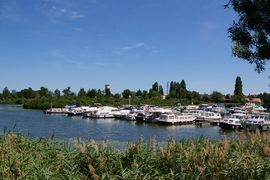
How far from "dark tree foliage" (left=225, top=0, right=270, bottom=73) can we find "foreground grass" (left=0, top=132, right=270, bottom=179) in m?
2.56

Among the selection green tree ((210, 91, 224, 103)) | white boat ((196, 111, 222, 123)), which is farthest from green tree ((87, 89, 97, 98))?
white boat ((196, 111, 222, 123))

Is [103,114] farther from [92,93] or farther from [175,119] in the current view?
[92,93]

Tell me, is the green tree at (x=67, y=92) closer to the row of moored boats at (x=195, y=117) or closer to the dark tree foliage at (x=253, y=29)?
the row of moored boats at (x=195, y=117)

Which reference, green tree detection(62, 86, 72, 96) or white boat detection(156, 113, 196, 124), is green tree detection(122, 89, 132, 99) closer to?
green tree detection(62, 86, 72, 96)

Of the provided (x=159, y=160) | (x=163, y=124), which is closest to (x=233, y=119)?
(x=163, y=124)

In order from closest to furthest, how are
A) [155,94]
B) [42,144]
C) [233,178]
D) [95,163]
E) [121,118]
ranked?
[233,178]
[95,163]
[42,144]
[121,118]
[155,94]

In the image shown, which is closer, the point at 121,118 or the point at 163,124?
the point at 163,124

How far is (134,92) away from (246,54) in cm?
17406

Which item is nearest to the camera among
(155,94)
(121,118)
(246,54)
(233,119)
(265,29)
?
(265,29)

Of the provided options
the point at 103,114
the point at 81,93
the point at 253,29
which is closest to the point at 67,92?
the point at 81,93

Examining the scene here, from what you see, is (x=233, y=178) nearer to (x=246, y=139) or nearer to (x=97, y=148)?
(x=97, y=148)

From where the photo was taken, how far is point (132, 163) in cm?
904

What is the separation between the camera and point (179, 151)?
11.1m

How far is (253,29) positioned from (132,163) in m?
4.76
